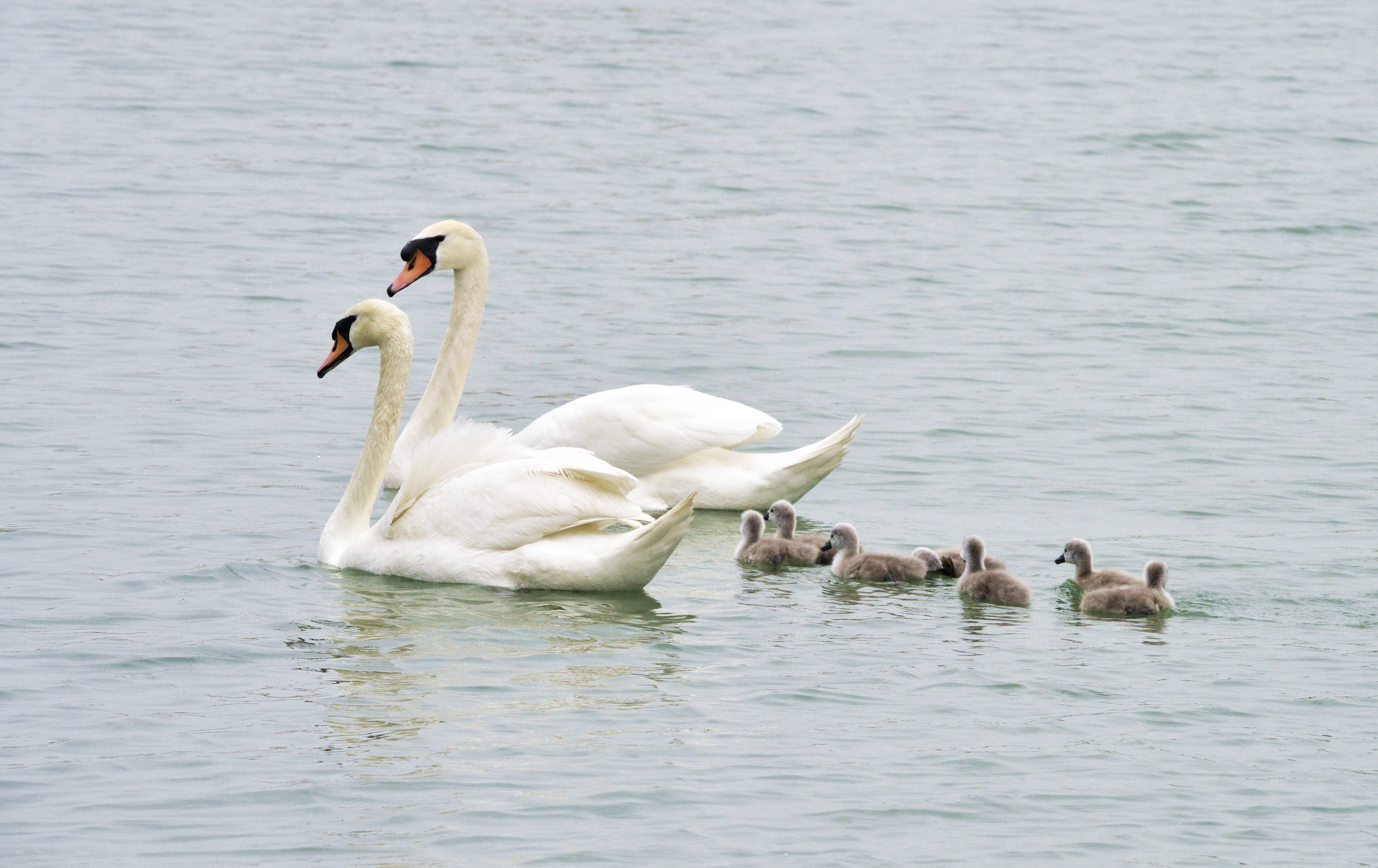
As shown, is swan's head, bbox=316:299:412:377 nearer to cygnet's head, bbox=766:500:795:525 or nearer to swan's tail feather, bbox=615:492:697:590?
swan's tail feather, bbox=615:492:697:590

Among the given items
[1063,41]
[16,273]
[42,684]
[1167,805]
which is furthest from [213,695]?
[1063,41]

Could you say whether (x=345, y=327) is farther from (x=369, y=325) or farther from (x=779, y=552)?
(x=779, y=552)

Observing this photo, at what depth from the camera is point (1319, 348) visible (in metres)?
17.2

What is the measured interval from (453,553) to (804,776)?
2945mm

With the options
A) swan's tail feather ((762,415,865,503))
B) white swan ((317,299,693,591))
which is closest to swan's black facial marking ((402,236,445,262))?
white swan ((317,299,693,591))

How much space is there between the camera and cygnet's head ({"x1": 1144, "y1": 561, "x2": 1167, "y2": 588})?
32.4 ft

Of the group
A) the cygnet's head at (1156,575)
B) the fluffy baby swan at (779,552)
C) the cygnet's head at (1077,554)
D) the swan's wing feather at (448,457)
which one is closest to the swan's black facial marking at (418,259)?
the swan's wing feather at (448,457)

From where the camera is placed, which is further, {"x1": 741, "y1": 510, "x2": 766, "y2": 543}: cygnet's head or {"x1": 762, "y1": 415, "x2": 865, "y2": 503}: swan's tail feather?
{"x1": 762, "y1": 415, "x2": 865, "y2": 503}: swan's tail feather

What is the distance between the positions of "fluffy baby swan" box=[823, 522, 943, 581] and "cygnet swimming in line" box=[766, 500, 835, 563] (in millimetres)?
206

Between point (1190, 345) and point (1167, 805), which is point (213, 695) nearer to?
point (1167, 805)

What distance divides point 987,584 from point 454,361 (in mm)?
4158

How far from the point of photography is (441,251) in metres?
12.6

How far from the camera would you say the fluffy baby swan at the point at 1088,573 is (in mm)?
9977

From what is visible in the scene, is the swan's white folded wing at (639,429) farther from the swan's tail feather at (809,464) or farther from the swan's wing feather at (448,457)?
the swan's wing feather at (448,457)
